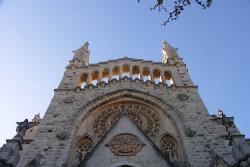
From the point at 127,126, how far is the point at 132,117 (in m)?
3.35

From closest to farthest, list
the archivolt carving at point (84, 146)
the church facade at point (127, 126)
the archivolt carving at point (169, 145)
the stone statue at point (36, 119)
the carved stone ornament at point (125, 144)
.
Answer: the church facade at point (127, 126)
the carved stone ornament at point (125, 144)
the archivolt carving at point (169, 145)
the archivolt carving at point (84, 146)
the stone statue at point (36, 119)

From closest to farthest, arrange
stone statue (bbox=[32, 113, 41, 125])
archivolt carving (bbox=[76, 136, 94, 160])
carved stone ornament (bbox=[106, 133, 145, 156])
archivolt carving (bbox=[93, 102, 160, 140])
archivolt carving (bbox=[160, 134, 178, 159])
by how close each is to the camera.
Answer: carved stone ornament (bbox=[106, 133, 145, 156])
archivolt carving (bbox=[160, 134, 178, 159])
archivolt carving (bbox=[76, 136, 94, 160])
archivolt carving (bbox=[93, 102, 160, 140])
stone statue (bbox=[32, 113, 41, 125])

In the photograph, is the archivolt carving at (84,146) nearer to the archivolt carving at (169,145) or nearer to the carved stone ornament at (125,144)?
the carved stone ornament at (125,144)

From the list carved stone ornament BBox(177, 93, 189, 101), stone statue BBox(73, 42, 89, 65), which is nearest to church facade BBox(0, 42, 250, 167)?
carved stone ornament BBox(177, 93, 189, 101)

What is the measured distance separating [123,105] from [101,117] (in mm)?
1649

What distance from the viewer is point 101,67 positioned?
2186cm

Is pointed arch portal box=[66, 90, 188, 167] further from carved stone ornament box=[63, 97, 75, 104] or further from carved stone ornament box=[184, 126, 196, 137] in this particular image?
carved stone ornament box=[63, 97, 75, 104]

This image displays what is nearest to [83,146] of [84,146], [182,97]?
[84,146]

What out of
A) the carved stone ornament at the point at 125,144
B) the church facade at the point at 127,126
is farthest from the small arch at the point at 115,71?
the carved stone ornament at the point at 125,144

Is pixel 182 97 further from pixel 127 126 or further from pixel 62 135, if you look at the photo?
pixel 62 135

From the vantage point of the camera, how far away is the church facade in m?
12.4

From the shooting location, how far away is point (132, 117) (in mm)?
17531

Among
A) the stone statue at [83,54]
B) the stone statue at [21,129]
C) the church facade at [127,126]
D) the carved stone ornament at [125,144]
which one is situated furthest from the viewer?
the stone statue at [83,54]

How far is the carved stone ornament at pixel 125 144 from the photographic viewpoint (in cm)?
1294
